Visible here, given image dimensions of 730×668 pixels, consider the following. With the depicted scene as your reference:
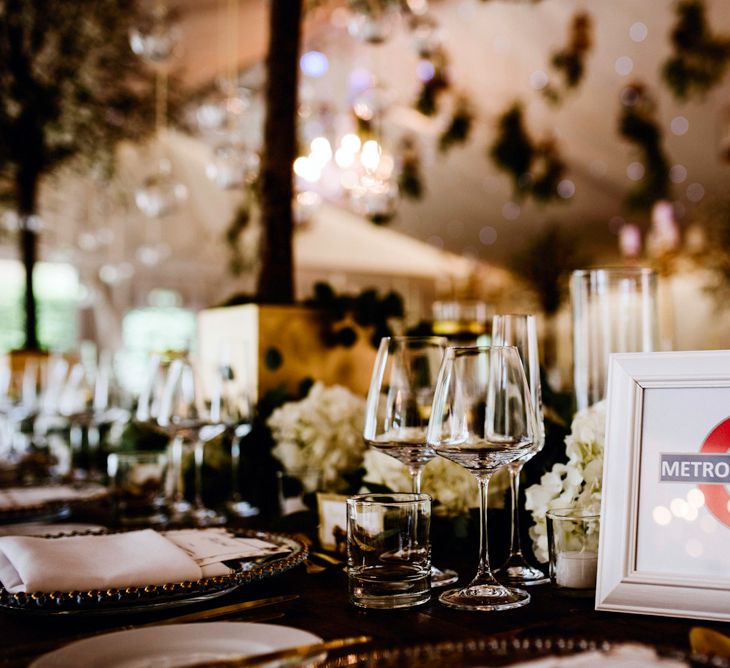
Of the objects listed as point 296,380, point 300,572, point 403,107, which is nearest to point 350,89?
point 403,107

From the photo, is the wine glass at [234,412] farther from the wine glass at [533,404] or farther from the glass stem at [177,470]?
the wine glass at [533,404]

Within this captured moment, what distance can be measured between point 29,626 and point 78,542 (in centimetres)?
14

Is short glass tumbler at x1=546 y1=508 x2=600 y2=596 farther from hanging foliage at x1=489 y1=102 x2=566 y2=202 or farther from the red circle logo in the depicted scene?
hanging foliage at x1=489 y1=102 x2=566 y2=202

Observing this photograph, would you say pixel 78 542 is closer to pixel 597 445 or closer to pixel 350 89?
pixel 597 445

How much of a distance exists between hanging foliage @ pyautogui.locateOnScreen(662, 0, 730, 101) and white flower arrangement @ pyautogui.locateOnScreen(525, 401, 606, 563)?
16.9 ft

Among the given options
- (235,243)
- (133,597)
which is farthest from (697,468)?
(235,243)

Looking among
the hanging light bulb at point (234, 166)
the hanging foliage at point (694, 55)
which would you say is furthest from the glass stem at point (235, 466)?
the hanging foliage at point (694, 55)

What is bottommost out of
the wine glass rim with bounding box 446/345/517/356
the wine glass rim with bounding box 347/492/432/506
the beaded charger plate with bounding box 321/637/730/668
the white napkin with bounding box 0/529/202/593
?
the white napkin with bounding box 0/529/202/593

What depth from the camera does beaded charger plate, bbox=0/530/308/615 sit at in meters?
0.80

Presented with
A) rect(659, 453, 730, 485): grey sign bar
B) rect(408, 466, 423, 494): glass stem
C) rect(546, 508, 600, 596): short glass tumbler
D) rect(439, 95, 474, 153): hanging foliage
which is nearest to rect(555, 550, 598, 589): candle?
rect(546, 508, 600, 596): short glass tumbler

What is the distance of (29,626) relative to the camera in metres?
0.81

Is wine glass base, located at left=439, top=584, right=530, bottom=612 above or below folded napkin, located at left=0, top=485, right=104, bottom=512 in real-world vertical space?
above

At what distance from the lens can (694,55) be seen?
5719 mm

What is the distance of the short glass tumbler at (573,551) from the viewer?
872mm
